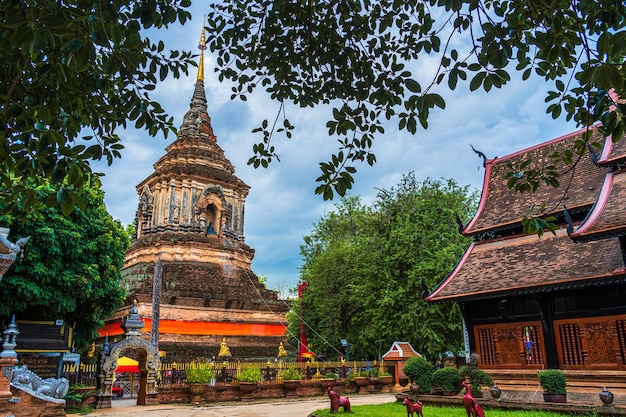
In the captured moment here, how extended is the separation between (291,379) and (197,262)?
9.04m

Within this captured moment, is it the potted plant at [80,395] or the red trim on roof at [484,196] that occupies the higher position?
the red trim on roof at [484,196]

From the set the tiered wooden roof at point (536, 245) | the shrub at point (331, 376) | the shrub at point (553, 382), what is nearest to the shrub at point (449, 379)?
the tiered wooden roof at point (536, 245)

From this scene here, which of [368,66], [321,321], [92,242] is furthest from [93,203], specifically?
[321,321]

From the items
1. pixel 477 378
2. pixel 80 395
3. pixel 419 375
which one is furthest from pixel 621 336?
pixel 80 395

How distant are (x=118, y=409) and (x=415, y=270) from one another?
37.3 ft

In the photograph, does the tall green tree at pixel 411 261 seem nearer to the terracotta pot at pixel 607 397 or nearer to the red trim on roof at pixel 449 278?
the red trim on roof at pixel 449 278

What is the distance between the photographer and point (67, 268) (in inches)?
571

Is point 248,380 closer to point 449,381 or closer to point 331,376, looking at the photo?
point 331,376

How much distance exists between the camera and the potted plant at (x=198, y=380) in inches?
616

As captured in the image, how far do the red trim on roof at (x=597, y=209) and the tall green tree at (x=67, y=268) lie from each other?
41.2 feet

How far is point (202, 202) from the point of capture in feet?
84.5

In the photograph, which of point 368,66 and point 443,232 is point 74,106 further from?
point 443,232

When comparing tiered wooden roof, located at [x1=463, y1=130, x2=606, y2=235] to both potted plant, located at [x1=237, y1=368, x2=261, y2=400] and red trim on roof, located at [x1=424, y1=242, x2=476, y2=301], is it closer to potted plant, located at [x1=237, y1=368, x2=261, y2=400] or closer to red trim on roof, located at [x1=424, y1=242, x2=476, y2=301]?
red trim on roof, located at [x1=424, y1=242, x2=476, y2=301]

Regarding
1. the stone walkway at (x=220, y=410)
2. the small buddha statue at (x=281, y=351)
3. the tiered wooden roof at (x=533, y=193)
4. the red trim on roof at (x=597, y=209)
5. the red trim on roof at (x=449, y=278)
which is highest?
the tiered wooden roof at (x=533, y=193)
